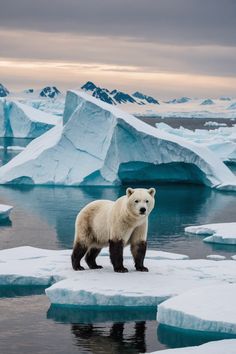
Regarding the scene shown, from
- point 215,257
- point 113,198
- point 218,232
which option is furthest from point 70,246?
point 113,198

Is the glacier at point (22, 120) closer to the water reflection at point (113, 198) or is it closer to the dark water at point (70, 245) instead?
the water reflection at point (113, 198)

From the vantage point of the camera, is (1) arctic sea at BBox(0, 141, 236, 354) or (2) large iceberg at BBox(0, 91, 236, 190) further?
(2) large iceberg at BBox(0, 91, 236, 190)

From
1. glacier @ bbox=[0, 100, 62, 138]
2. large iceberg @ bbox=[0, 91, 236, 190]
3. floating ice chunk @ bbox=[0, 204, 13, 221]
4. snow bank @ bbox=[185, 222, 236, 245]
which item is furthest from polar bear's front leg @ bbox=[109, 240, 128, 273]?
glacier @ bbox=[0, 100, 62, 138]

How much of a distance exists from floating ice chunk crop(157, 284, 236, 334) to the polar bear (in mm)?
1468

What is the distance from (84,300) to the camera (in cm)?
1123

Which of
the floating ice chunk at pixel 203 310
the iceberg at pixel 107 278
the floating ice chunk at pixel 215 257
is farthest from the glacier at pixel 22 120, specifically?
the floating ice chunk at pixel 203 310

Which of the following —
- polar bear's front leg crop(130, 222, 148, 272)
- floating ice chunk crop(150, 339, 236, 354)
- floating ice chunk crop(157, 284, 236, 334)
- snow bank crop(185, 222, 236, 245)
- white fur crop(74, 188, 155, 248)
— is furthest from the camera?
snow bank crop(185, 222, 236, 245)

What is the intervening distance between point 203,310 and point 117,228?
2206mm

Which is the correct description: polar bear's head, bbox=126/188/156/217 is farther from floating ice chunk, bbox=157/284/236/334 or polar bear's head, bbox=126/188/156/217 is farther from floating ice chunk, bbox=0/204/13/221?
floating ice chunk, bbox=0/204/13/221

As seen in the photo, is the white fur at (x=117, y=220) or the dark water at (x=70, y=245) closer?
the dark water at (x=70, y=245)

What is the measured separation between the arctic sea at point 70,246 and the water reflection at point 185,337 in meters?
0.01

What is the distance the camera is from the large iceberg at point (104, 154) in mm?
29828

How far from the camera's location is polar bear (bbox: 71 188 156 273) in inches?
452

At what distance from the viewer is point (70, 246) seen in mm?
18422
